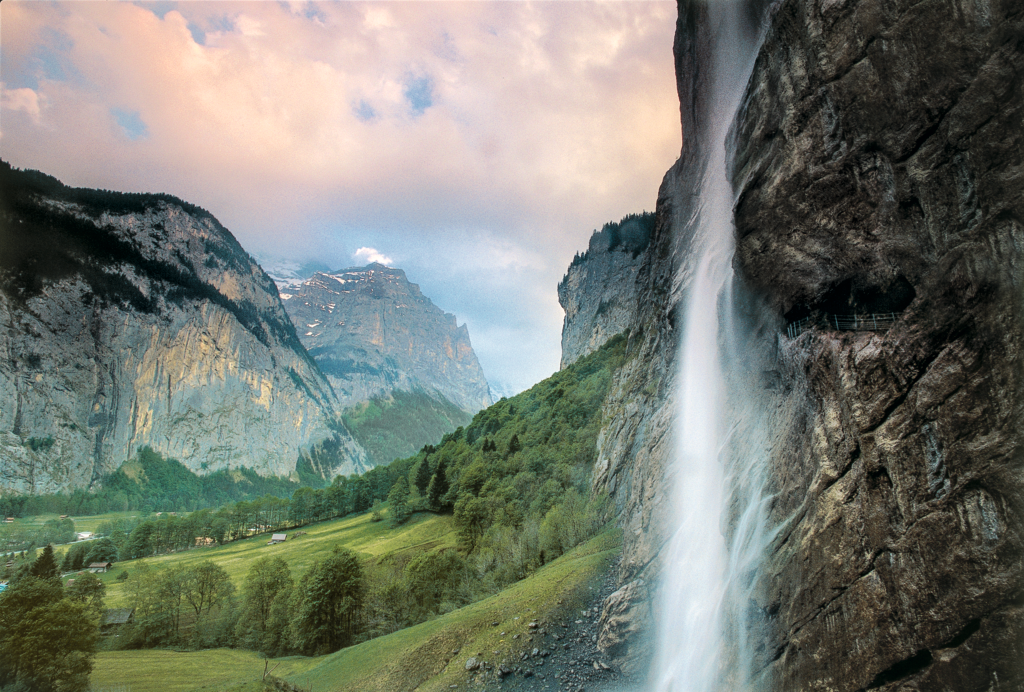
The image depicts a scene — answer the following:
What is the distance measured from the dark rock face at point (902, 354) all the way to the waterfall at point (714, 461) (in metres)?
2.53

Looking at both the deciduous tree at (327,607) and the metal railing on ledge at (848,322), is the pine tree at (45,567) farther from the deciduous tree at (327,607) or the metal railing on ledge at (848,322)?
the metal railing on ledge at (848,322)

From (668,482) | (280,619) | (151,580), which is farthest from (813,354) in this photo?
(151,580)

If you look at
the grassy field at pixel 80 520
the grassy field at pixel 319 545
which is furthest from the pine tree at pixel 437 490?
the grassy field at pixel 80 520

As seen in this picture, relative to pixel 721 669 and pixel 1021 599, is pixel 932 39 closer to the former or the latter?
pixel 1021 599

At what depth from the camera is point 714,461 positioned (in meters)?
28.4

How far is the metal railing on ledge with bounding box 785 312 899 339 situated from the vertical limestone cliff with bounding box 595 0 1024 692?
0.26 meters

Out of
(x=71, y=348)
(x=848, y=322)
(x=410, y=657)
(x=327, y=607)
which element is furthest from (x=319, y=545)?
(x=71, y=348)

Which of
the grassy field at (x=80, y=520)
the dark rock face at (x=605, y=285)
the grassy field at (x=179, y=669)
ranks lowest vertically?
the grassy field at (x=179, y=669)

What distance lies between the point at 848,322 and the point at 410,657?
37313mm

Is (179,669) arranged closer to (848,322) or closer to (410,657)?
(410,657)

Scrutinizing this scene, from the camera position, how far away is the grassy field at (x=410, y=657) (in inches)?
1336

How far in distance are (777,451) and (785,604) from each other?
6164mm

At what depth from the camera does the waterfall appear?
2141 cm

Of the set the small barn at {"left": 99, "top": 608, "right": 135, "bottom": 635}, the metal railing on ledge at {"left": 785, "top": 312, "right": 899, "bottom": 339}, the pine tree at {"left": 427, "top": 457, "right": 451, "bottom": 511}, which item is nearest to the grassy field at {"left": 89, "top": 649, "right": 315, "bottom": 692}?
the small barn at {"left": 99, "top": 608, "right": 135, "bottom": 635}
